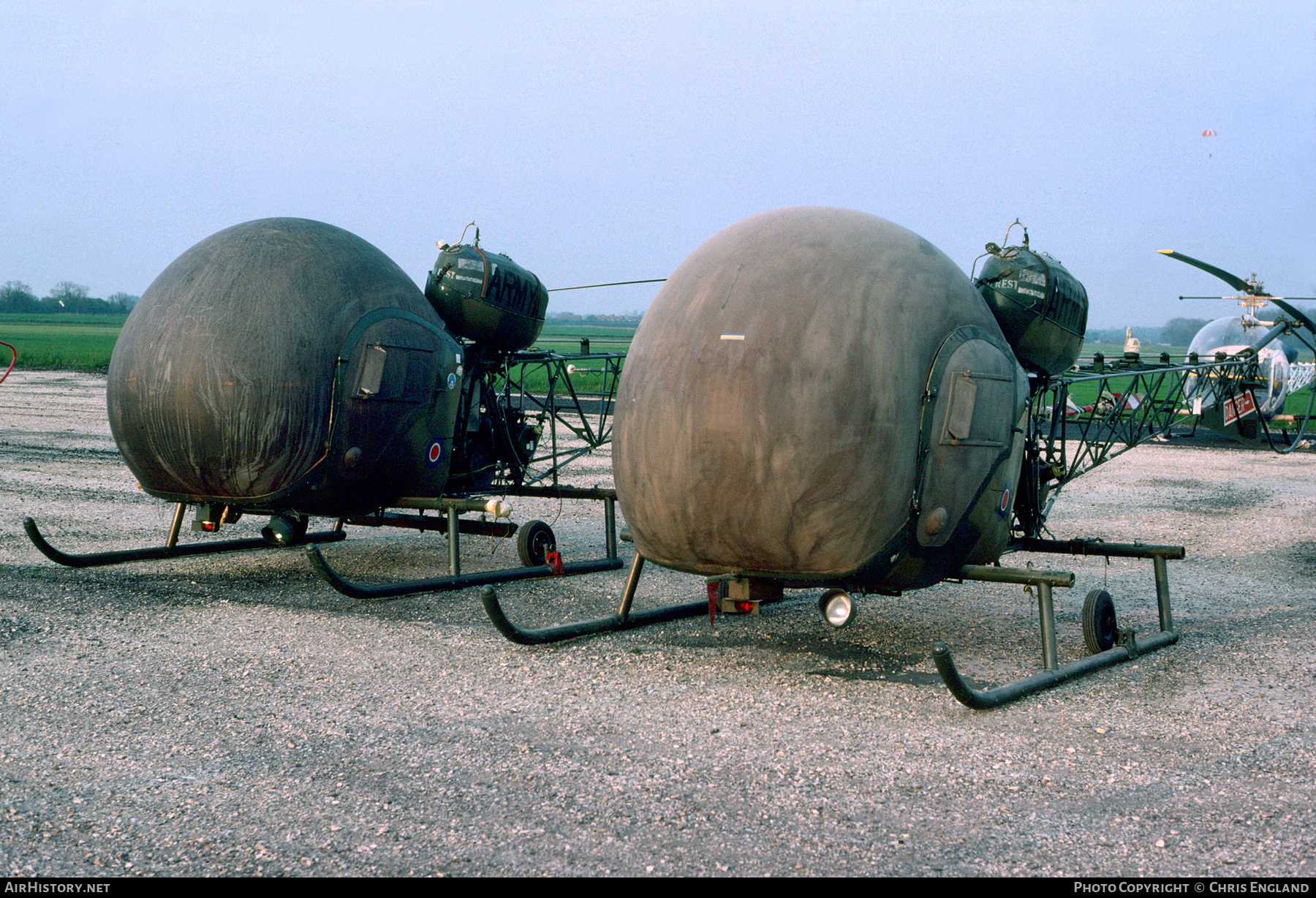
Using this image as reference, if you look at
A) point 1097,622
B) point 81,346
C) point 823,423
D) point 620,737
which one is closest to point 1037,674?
point 1097,622

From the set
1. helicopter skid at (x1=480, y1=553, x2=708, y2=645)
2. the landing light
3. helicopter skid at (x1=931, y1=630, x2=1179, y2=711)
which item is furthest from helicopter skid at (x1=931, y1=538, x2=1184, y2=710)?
helicopter skid at (x1=480, y1=553, x2=708, y2=645)

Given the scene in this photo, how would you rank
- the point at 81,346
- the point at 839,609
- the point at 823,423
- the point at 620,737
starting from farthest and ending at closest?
the point at 81,346 → the point at 839,609 → the point at 823,423 → the point at 620,737

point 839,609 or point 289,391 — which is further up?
point 289,391

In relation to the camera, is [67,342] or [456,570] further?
[67,342]

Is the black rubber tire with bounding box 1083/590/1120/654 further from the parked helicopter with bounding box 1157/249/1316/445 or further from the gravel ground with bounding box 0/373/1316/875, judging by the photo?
the parked helicopter with bounding box 1157/249/1316/445

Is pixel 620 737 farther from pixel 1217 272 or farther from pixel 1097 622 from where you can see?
pixel 1217 272

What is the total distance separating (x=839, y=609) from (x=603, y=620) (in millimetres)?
1622

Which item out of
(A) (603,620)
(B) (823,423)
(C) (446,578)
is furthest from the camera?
(C) (446,578)

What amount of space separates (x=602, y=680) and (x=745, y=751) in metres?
1.28

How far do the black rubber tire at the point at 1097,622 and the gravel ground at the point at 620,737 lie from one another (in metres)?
0.20

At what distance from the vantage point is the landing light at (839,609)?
559 centimetres

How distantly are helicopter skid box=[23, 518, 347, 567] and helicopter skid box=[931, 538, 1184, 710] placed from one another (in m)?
5.88

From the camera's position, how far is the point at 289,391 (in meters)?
7.24

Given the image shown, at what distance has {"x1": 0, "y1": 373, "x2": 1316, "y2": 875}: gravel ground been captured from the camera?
372cm
